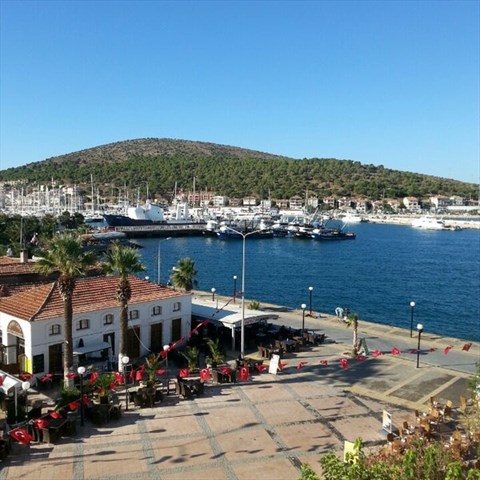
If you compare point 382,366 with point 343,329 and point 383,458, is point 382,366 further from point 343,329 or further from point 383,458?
point 383,458

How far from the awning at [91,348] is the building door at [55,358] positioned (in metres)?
0.70

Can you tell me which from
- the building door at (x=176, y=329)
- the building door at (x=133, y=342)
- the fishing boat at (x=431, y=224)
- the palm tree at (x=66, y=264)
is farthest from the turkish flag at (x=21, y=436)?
the fishing boat at (x=431, y=224)

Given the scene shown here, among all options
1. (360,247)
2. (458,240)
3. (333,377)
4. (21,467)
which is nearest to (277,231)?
(360,247)

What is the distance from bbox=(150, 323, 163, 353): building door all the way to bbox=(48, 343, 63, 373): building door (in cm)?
499

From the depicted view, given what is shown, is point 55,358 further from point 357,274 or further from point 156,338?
point 357,274

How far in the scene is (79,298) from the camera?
2511cm

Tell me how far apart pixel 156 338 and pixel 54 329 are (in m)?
5.65

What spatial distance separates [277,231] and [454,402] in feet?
434

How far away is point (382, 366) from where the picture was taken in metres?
25.0

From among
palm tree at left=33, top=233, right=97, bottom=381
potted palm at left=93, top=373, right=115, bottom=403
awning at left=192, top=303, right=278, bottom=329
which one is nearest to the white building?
awning at left=192, top=303, right=278, bottom=329

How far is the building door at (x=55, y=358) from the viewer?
74.9ft

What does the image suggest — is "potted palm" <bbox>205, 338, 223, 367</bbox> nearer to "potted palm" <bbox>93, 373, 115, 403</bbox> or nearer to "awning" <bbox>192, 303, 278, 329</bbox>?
"awning" <bbox>192, 303, 278, 329</bbox>

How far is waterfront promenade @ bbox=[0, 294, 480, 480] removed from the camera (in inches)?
590

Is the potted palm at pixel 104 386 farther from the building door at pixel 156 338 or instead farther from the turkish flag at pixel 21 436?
the building door at pixel 156 338
